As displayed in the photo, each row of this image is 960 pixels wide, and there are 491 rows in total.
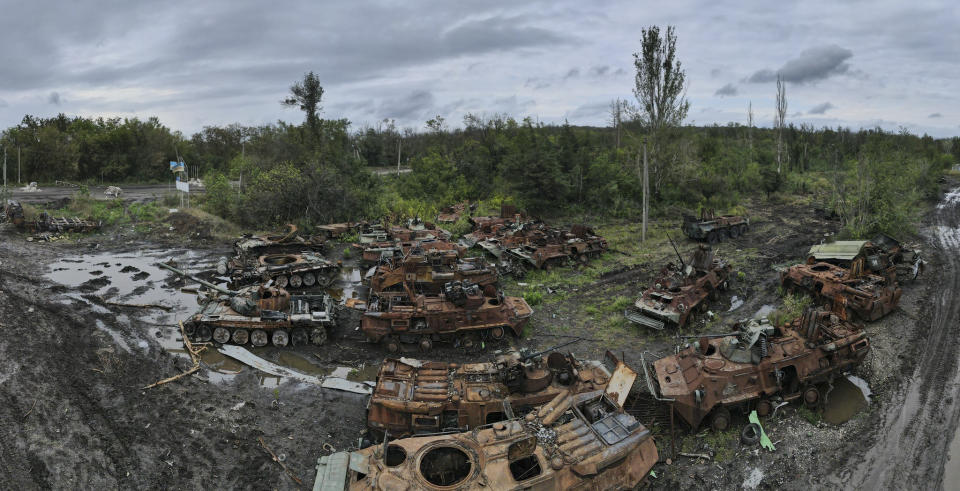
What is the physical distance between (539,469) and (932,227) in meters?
33.3

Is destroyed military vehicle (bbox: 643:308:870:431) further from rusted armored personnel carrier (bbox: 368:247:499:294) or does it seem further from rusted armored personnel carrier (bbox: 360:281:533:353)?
rusted armored personnel carrier (bbox: 368:247:499:294)

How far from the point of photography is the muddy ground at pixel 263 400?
8.77m

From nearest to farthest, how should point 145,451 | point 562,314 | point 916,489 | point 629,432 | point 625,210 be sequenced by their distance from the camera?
point 629,432, point 916,489, point 145,451, point 562,314, point 625,210

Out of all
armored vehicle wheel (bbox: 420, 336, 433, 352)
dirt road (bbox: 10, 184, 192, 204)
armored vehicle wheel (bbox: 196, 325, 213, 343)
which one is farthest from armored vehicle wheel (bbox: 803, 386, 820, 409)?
dirt road (bbox: 10, 184, 192, 204)

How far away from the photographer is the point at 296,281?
19.3 meters

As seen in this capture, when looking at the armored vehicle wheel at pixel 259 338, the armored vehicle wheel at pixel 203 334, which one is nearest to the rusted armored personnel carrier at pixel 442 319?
the armored vehicle wheel at pixel 259 338

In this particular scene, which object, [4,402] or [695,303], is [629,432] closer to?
[695,303]

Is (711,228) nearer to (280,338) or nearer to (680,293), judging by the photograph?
(680,293)

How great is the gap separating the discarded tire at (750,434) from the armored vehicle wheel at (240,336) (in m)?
12.2

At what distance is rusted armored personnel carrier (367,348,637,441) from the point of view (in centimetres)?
909

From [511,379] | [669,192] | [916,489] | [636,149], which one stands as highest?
[636,149]

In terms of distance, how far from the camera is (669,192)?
122 ft

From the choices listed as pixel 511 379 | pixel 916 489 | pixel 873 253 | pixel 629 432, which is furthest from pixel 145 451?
pixel 873 253

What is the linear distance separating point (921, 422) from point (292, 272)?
18.3 metres
